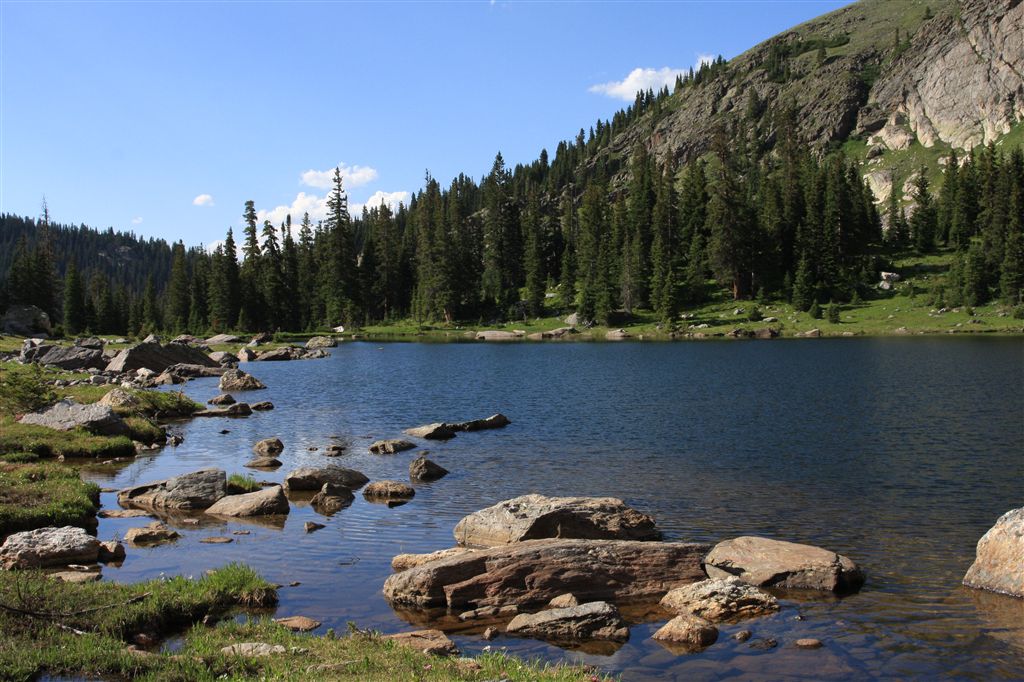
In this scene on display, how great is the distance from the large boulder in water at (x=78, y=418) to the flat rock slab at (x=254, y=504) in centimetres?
1363

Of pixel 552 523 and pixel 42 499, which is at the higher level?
pixel 42 499

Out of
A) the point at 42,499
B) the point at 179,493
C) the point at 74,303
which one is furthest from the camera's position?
the point at 74,303

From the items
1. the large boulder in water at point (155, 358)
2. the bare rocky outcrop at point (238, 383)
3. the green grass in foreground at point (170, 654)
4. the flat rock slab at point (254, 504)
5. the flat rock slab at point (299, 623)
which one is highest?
the large boulder in water at point (155, 358)

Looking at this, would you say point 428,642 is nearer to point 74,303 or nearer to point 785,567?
point 785,567

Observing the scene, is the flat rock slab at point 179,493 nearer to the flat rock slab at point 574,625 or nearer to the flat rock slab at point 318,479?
the flat rock slab at point 318,479

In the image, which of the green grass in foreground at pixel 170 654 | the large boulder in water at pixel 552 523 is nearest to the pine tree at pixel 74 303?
the large boulder in water at pixel 552 523

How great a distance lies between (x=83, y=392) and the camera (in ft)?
139

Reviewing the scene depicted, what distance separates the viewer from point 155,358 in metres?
71.3

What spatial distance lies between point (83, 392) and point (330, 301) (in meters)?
120

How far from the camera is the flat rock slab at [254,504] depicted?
Answer: 2312cm

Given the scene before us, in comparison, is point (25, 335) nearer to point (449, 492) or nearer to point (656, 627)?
point (449, 492)

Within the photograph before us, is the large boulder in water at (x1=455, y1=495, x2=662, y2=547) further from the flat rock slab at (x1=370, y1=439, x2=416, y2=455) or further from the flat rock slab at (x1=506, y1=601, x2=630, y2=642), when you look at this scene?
the flat rock slab at (x1=370, y1=439, x2=416, y2=455)

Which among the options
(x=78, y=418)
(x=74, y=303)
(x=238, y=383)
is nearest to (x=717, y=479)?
(x=78, y=418)

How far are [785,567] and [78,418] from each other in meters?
31.7
